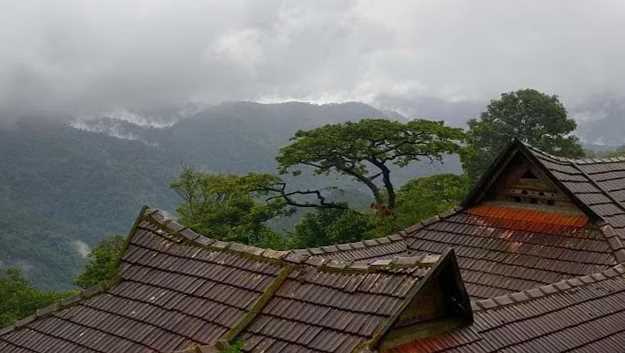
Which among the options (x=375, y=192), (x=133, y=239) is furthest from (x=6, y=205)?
(x=133, y=239)

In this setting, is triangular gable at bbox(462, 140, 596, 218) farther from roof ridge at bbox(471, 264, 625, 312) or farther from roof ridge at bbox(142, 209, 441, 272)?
roof ridge at bbox(142, 209, 441, 272)

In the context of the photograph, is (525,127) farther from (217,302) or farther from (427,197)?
(217,302)

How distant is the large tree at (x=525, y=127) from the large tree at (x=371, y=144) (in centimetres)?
1015

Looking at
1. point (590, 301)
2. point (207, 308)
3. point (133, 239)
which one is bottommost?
point (590, 301)

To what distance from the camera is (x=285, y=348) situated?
6352mm

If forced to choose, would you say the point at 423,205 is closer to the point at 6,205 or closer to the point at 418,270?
the point at 418,270

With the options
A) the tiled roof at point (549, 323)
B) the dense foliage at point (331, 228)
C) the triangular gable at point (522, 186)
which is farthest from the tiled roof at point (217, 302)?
the dense foliage at point (331, 228)

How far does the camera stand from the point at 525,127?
4234 cm

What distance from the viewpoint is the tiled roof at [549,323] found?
6664 mm

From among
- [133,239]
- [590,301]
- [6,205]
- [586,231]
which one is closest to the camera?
[590,301]

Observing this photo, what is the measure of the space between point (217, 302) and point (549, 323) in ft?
12.5

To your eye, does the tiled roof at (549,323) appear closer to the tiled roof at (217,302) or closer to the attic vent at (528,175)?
the tiled roof at (217,302)

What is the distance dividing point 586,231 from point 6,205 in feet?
453

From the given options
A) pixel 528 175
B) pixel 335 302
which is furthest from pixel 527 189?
pixel 335 302
